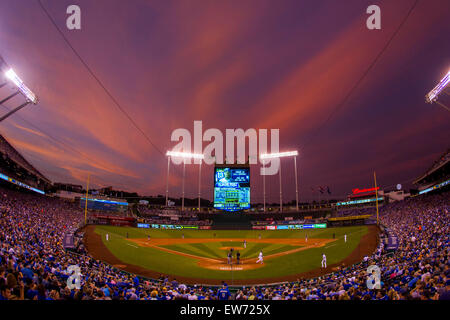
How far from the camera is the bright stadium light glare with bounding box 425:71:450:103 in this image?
64.4ft

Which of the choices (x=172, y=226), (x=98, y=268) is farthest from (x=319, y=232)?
(x=98, y=268)

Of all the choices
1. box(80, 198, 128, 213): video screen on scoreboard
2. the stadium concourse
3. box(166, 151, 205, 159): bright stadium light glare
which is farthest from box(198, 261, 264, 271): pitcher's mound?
box(80, 198, 128, 213): video screen on scoreboard

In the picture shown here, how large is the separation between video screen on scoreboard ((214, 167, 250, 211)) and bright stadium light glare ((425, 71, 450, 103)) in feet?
111

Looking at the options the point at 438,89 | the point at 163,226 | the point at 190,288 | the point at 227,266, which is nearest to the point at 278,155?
the point at 163,226

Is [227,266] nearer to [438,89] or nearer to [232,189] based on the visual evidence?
[232,189]

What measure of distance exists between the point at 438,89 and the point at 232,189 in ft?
121

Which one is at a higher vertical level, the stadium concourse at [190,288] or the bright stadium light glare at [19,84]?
the bright stadium light glare at [19,84]

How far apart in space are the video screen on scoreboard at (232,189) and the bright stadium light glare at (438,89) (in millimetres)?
33706

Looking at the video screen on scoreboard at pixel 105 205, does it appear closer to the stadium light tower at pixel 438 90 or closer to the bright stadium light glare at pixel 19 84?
the bright stadium light glare at pixel 19 84

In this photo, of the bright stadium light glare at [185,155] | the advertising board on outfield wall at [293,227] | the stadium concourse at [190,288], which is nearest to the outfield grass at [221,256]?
the stadium concourse at [190,288]

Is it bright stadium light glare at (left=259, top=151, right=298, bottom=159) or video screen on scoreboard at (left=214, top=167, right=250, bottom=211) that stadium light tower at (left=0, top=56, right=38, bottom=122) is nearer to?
video screen on scoreboard at (left=214, top=167, right=250, bottom=211)

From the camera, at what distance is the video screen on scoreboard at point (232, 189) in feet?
168
